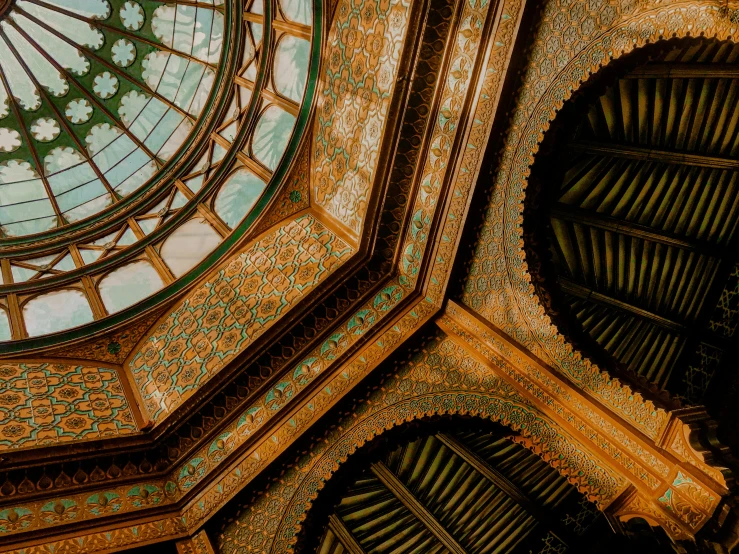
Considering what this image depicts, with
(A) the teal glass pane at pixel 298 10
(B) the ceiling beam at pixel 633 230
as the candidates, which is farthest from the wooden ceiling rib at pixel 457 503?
(A) the teal glass pane at pixel 298 10

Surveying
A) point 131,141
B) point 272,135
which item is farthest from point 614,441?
point 131,141

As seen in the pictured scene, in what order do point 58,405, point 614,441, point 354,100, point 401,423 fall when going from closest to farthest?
point 614,441, point 401,423, point 58,405, point 354,100

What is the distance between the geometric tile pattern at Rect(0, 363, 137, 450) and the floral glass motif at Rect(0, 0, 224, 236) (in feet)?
8.06

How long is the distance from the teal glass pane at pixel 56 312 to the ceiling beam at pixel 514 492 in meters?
3.85

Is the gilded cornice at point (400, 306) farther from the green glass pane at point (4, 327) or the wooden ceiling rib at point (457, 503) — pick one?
the green glass pane at point (4, 327)

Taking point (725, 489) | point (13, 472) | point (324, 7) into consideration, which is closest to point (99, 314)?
point (13, 472)

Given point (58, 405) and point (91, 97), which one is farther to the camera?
point (91, 97)

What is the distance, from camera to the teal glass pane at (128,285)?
6.27 m

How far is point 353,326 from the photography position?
15.6 ft

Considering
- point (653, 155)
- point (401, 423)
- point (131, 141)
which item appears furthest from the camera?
point (131, 141)

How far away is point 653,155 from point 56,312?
5623 mm

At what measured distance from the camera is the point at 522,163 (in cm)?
402

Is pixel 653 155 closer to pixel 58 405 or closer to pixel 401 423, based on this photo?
pixel 401 423

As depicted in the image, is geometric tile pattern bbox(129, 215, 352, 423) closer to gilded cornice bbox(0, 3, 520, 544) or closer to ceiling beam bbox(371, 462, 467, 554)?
gilded cornice bbox(0, 3, 520, 544)
